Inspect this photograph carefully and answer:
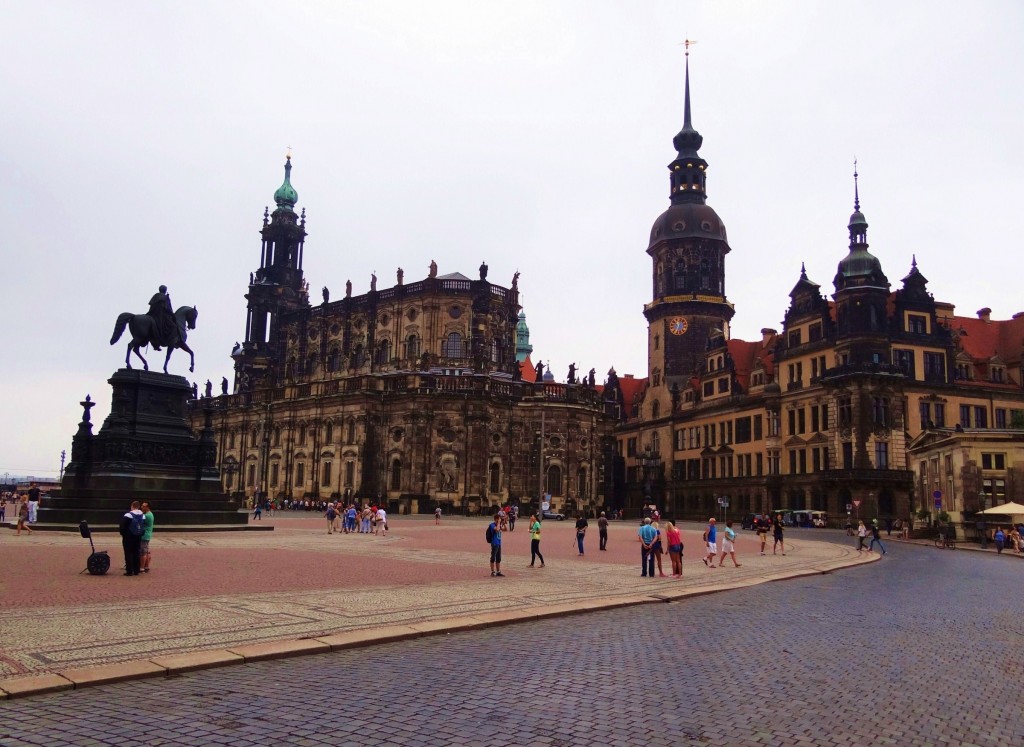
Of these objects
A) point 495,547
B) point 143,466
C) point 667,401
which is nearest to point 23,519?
point 143,466

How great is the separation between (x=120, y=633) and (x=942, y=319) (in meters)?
73.9

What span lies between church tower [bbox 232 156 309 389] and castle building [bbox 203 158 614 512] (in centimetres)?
391

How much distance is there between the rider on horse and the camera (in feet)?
119

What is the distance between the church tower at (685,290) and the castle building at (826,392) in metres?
0.16

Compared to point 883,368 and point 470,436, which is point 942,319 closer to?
point 883,368

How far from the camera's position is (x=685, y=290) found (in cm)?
9388

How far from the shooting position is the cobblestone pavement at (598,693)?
23.3 ft

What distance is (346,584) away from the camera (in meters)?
17.3

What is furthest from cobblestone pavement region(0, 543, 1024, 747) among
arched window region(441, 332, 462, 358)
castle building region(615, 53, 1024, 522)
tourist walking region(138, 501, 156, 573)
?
arched window region(441, 332, 462, 358)

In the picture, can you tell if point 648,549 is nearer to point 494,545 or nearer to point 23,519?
point 494,545

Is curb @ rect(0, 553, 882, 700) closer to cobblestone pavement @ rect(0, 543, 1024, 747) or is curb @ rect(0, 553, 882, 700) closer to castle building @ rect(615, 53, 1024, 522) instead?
cobblestone pavement @ rect(0, 543, 1024, 747)

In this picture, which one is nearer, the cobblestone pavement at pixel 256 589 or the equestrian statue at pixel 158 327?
the cobblestone pavement at pixel 256 589

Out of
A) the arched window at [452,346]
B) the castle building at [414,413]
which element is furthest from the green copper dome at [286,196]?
the arched window at [452,346]

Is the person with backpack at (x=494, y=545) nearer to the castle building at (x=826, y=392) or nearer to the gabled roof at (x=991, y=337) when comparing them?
the castle building at (x=826, y=392)
